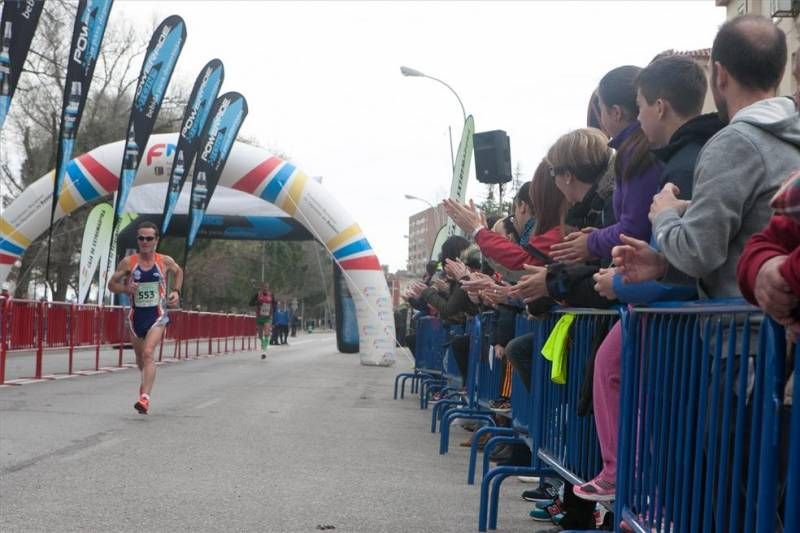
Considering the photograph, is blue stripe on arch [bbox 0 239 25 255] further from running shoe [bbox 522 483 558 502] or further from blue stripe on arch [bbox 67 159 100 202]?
running shoe [bbox 522 483 558 502]

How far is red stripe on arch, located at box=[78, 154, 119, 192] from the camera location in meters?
27.0

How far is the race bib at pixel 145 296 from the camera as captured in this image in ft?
39.3

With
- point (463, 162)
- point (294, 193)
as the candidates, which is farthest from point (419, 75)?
point (463, 162)

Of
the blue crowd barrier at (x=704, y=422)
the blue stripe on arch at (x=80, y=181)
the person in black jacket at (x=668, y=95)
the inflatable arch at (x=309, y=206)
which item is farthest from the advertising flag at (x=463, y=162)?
the blue crowd barrier at (x=704, y=422)

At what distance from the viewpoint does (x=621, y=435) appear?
12.5 ft

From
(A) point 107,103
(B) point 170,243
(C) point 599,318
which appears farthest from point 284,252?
(C) point 599,318

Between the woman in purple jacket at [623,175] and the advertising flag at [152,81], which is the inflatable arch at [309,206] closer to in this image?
the advertising flag at [152,81]

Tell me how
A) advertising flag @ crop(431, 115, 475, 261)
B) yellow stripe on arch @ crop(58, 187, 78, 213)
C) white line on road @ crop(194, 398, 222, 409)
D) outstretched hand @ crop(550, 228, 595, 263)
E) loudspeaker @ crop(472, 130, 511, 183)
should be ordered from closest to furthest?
outstretched hand @ crop(550, 228, 595, 263), loudspeaker @ crop(472, 130, 511, 183), white line on road @ crop(194, 398, 222, 409), advertising flag @ crop(431, 115, 475, 261), yellow stripe on arch @ crop(58, 187, 78, 213)

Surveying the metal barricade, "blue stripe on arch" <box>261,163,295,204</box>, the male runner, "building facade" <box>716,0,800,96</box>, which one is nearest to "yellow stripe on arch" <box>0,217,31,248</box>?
"blue stripe on arch" <box>261,163,295,204</box>

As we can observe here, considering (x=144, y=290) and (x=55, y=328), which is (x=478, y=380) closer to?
(x=144, y=290)

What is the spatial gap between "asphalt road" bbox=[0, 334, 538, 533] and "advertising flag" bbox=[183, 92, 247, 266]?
11.2 metres

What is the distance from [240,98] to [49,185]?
513cm

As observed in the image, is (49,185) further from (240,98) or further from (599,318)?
(599,318)

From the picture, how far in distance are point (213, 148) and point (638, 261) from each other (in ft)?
71.7
